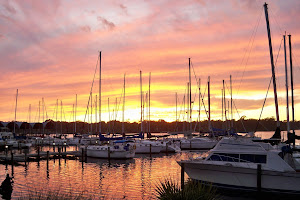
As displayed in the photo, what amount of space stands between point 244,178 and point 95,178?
16213 millimetres

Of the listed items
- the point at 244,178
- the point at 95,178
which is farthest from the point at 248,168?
the point at 95,178

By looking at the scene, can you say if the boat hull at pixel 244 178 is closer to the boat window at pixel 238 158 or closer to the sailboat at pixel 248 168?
the sailboat at pixel 248 168

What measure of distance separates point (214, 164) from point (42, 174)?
20.3m

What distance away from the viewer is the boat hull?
21.4 m

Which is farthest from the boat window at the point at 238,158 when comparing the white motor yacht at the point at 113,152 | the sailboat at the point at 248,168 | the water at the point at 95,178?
the white motor yacht at the point at 113,152

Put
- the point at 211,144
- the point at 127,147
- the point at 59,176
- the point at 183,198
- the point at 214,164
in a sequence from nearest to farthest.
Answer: the point at 183,198, the point at 214,164, the point at 59,176, the point at 127,147, the point at 211,144

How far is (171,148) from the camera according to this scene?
198ft

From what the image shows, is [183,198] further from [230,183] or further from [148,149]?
[148,149]

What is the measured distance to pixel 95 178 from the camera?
106ft

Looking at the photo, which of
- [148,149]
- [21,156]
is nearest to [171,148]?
[148,149]

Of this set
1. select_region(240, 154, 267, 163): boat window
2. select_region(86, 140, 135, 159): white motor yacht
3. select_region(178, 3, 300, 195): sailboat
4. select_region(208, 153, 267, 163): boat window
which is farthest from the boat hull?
select_region(86, 140, 135, 159): white motor yacht

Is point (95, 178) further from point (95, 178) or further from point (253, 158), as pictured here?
point (253, 158)

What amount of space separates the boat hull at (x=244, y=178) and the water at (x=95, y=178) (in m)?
4.46

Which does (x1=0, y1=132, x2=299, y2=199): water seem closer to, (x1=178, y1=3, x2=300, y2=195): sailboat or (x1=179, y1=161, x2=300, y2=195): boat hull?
(x1=179, y1=161, x2=300, y2=195): boat hull
